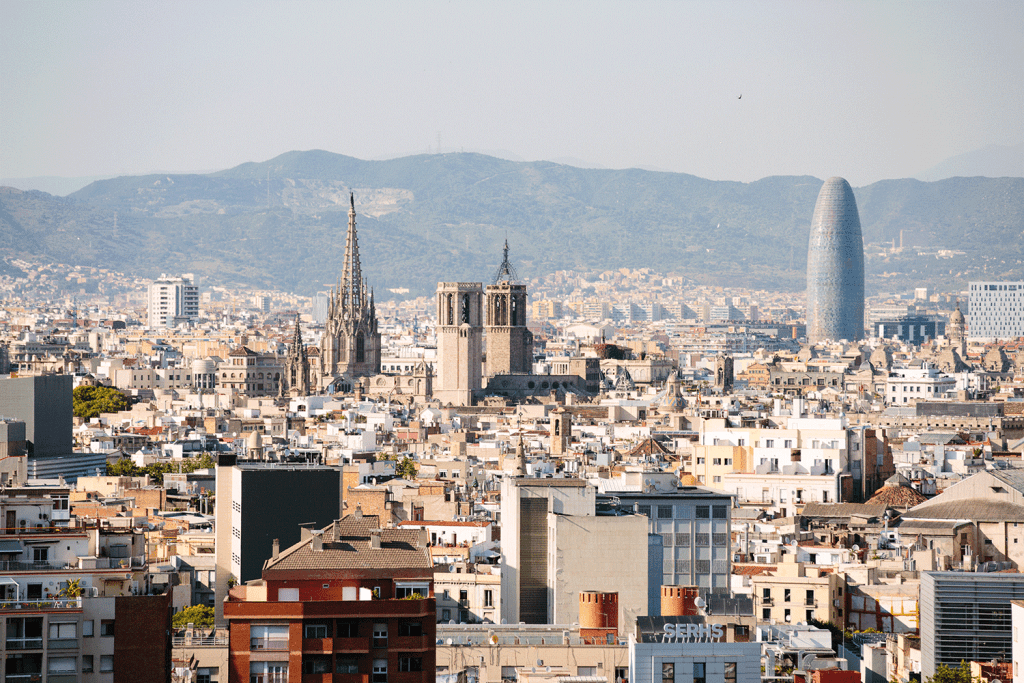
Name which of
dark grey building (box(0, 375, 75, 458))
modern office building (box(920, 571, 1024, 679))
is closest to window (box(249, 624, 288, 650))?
modern office building (box(920, 571, 1024, 679))

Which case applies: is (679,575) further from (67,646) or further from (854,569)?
(67,646)

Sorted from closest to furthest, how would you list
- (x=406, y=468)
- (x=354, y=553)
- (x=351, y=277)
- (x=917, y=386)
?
(x=354, y=553)
(x=406, y=468)
(x=917, y=386)
(x=351, y=277)

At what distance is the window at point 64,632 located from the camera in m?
29.0

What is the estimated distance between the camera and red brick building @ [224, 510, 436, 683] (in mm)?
29391

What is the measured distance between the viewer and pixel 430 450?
95562 mm

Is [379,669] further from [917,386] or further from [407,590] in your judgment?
[917,386]

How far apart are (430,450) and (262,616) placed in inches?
2602

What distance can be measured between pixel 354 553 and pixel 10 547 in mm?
4977

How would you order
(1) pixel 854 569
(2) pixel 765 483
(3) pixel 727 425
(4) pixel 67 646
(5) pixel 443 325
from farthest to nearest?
(5) pixel 443 325, (3) pixel 727 425, (2) pixel 765 483, (1) pixel 854 569, (4) pixel 67 646

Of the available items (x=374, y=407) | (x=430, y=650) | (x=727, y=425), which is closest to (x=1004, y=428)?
(x=727, y=425)

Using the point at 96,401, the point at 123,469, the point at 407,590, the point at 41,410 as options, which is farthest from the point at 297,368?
the point at 407,590

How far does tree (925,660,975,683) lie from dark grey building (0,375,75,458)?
47.5 metres

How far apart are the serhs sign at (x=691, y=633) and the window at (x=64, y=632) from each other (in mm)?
8058

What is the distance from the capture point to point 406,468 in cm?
8031
